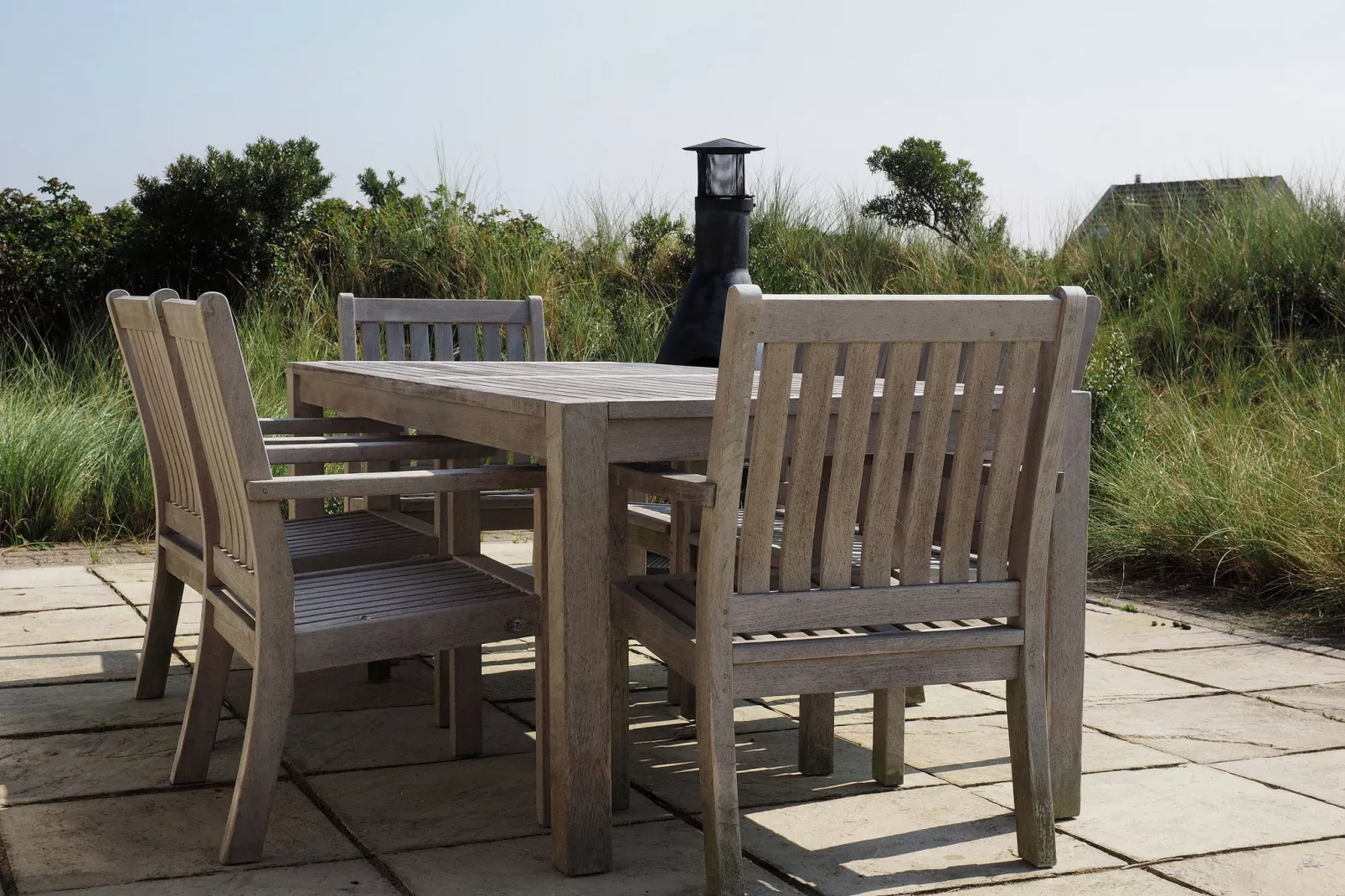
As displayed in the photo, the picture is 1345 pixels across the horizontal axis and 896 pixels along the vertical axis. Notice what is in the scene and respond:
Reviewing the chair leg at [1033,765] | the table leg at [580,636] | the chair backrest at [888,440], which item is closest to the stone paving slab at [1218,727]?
the chair leg at [1033,765]

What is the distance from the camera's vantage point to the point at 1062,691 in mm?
2469

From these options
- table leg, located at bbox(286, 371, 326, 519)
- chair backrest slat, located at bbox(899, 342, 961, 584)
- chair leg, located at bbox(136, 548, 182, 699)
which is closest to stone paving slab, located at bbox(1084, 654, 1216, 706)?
chair backrest slat, located at bbox(899, 342, 961, 584)

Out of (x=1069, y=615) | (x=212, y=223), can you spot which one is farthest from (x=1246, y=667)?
(x=212, y=223)

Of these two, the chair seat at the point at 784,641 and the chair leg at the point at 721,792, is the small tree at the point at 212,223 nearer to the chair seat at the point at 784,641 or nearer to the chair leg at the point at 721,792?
the chair seat at the point at 784,641

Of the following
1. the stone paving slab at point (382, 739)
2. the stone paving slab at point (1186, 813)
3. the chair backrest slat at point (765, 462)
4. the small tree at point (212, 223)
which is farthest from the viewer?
the small tree at point (212, 223)

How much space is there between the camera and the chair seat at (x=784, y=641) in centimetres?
204

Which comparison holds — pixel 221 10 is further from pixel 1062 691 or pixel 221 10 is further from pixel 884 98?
pixel 1062 691

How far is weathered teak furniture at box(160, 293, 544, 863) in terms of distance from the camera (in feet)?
7.10

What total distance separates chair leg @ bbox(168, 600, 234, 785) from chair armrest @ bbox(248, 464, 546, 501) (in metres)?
0.49

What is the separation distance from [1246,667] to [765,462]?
236cm

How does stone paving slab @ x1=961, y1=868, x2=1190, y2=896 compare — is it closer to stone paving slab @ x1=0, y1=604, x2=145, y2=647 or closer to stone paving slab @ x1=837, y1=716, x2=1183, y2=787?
stone paving slab @ x1=837, y1=716, x2=1183, y2=787

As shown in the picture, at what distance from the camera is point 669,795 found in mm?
2625

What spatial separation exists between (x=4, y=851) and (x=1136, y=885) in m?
1.89

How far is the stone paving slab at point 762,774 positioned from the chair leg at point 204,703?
2.77 ft
